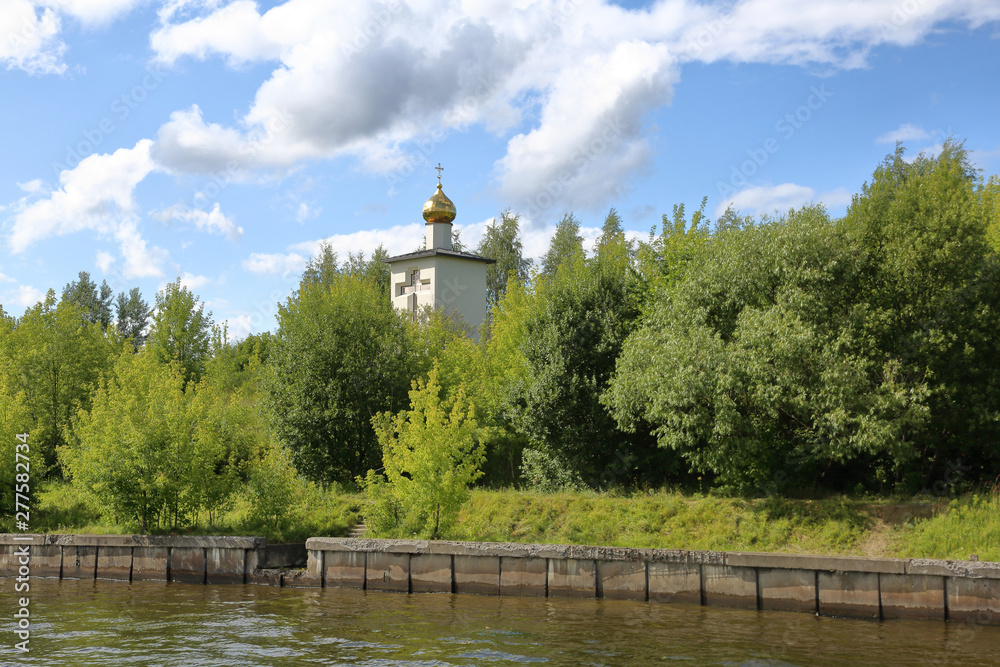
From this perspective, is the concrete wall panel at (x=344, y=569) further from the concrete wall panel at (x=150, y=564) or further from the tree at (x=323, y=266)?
the tree at (x=323, y=266)

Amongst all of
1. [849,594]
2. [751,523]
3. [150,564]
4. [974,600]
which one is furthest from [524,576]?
[150,564]

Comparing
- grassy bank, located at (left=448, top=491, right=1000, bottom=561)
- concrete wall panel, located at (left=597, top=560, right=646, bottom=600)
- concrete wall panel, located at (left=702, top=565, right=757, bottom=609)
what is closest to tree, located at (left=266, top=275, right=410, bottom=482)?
grassy bank, located at (left=448, top=491, right=1000, bottom=561)

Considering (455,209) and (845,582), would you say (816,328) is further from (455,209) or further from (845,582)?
(455,209)

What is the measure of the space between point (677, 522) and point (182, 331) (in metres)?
35.5

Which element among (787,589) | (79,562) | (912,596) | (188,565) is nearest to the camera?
(912,596)

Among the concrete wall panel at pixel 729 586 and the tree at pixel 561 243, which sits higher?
the tree at pixel 561 243

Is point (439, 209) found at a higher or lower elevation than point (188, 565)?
higher

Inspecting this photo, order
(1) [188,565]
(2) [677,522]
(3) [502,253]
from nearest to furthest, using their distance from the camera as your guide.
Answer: (2) [677,522]
(1) [188,565]
(3) [502,253]

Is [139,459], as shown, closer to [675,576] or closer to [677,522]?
[675,576]

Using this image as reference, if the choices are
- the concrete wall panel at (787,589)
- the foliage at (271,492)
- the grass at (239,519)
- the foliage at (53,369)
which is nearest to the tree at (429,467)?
the grass at (239,519)

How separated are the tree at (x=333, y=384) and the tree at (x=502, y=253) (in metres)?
31.3

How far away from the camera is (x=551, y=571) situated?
1767 cm

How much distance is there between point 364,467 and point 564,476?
735 cm

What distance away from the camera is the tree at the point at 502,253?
197ft
